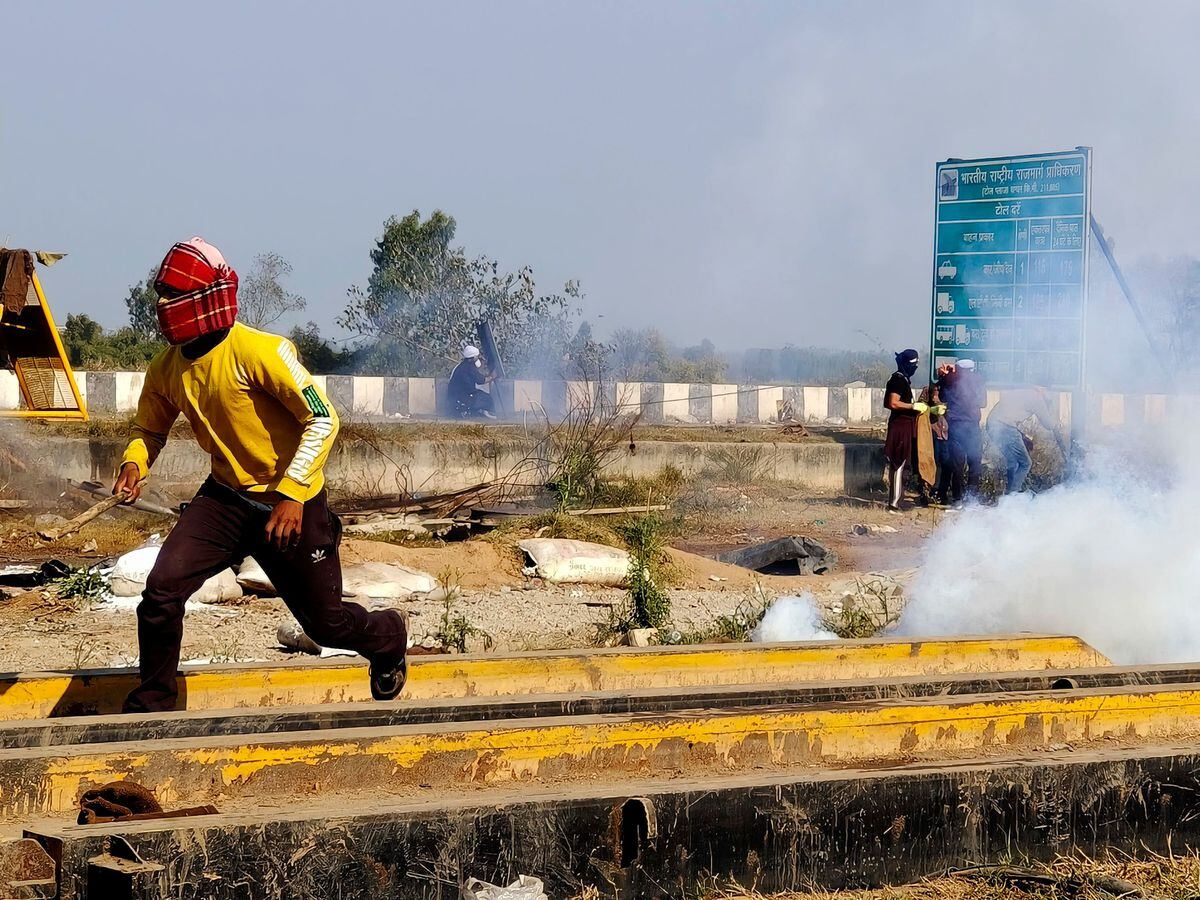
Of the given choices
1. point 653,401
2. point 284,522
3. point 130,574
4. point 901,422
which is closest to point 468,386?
point 653,401

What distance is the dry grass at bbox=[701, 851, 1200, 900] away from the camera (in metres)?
4.01

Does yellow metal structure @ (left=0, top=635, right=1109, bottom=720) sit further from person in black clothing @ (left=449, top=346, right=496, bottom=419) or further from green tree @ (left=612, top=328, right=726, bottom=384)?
green tree @ (left=612, top=328, right=726, bottom=384)

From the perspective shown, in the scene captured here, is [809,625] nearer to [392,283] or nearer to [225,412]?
[225,412]

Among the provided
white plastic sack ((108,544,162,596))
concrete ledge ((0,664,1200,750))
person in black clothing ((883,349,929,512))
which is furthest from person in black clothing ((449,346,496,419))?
concrete ledge ((0,664,1200,750))

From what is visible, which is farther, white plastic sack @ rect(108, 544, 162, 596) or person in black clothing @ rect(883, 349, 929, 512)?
person in black clothing @ rect(883, 349, 929, 512)

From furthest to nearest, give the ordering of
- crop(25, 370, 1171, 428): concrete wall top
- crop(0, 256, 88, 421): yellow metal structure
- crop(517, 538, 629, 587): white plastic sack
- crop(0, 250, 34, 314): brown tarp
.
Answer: crop(25, 370, 1171, 428): concrete wall top < crop(0, 256, 88, 421): yellow metal structure < crop(0, 250, 34, 314): brown tarp < crop(517, 538, 629, 587): white plastic sack

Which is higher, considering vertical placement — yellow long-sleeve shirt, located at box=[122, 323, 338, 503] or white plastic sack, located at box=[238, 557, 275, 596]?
yellow long-sleeve shirt, located at box=[122, 323, 338, 503]

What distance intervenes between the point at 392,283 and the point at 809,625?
32572 millimetres

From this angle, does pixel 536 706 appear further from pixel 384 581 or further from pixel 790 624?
pixel 384 581

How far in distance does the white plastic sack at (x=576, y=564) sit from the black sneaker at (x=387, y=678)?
16.6 ft

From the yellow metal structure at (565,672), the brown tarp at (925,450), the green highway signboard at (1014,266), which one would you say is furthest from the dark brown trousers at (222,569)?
the green highway signboard at (1014,266)

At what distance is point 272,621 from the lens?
8438 millimetres

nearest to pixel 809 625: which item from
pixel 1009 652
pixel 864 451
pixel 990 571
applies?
pixel 990 571

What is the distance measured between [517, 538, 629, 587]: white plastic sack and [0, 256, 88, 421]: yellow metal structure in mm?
6432
